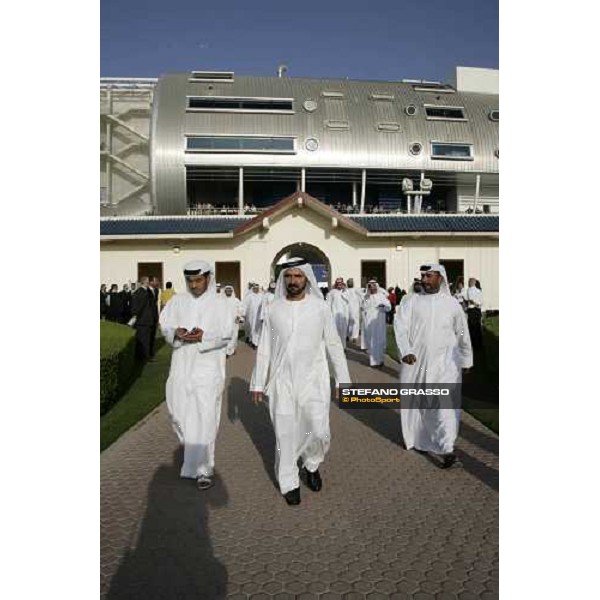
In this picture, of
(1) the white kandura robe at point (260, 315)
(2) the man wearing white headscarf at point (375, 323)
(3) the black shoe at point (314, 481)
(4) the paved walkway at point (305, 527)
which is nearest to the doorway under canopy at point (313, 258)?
(1) the white kandura robe at point (260, 315)

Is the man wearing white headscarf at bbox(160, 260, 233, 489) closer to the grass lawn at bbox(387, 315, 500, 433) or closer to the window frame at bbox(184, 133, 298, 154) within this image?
the grass lawn at bbox(387, 315, 500, 433)

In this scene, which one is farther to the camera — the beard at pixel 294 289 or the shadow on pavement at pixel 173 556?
the beard at pixel 294 289

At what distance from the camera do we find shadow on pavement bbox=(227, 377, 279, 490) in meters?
5.79

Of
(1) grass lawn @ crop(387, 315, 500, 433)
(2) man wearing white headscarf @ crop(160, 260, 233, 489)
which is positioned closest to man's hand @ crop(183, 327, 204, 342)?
(2) man wearing white headscarf @ crop(160, 260, 233, 489)

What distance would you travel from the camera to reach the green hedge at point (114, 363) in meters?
6.69

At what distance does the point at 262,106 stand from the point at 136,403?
1796cm

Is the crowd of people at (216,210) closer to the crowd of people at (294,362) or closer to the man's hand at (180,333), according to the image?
the crowd of people at (294,362)

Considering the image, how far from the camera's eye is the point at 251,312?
607 inches

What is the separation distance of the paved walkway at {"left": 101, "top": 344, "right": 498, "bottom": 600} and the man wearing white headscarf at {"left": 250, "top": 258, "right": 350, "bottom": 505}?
384 mm

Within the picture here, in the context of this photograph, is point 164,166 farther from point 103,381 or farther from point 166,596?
point 166,596

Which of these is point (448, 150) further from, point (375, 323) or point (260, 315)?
point (375, 323)

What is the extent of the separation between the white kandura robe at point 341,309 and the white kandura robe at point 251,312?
190 cm

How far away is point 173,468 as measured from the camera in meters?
5.41
